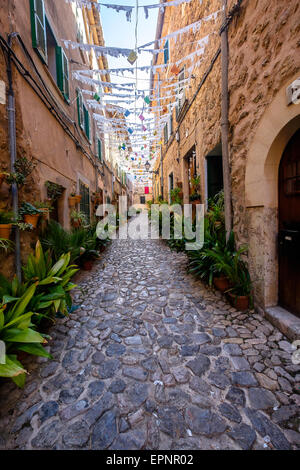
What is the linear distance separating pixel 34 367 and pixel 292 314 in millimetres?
2658

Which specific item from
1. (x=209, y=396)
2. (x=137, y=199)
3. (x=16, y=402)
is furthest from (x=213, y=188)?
(x=137, y=199)

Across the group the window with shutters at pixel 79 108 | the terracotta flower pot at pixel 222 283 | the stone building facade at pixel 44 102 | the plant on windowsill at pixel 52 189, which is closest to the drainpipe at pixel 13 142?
the stone building facade at pixel 44 102

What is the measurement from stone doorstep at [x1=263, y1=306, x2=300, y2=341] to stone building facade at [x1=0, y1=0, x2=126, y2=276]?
10.9ft

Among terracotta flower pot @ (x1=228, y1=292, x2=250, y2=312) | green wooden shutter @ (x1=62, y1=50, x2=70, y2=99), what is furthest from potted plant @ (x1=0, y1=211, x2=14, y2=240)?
green wooden shutter @ (x1=62, y1=50, x2=70, y2=99)

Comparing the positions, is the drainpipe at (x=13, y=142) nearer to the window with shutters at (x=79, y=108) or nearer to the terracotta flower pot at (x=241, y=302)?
the terracotta flower pot at (x=241, y=302)

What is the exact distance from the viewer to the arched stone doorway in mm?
2117

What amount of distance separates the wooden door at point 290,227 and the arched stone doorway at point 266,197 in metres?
0.05

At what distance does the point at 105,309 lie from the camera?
2703mm

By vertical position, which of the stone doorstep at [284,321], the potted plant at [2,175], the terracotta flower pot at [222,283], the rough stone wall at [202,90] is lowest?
the stone doorstep at [284,321]

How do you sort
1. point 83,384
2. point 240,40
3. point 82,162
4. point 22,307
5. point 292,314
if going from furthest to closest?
point 82,162, point 240,40, point 292,314, point 22,307, point 83,384

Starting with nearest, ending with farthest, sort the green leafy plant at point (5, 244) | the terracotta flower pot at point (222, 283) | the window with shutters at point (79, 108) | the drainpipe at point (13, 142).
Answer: the green leafy plant at point (5, 244), the drainpipe at point (13, 142), the terracotta flower pot at point (222, 283), the window with shutters at point (79, 108)

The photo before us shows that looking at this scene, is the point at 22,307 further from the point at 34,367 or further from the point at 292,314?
the point at 292,314

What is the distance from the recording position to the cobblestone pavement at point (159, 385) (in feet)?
3.88

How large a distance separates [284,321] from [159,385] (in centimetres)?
146
